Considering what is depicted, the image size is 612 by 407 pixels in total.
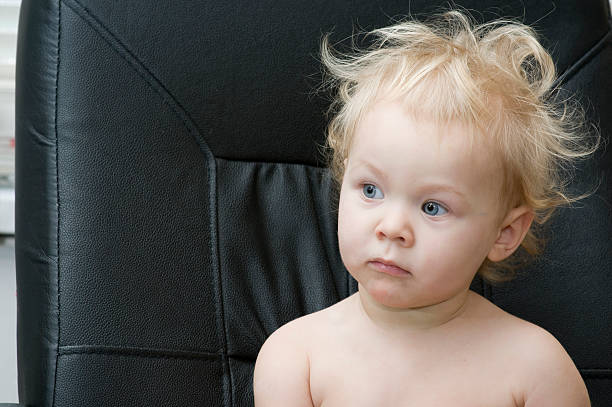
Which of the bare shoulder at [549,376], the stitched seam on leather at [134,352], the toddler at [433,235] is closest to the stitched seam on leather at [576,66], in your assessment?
the toddler at [433,235]

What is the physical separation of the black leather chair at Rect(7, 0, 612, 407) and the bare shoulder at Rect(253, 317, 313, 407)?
3.4 inches

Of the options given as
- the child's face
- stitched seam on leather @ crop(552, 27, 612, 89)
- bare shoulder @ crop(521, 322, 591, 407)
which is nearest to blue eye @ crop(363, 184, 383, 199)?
the child's face

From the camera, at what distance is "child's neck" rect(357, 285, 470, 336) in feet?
3.43

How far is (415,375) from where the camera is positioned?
3.36 feet

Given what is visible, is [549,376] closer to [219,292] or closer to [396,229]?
[396,229]

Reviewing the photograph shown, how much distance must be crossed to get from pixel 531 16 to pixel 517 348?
1.71 feet

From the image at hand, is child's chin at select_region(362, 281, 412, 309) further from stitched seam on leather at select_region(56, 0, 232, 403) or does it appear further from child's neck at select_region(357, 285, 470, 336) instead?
stitched seam on leather at select_region(56, 0, 232, 403)

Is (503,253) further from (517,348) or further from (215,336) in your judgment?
(215,336)

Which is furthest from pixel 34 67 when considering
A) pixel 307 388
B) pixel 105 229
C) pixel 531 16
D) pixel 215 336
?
pixel 531 16

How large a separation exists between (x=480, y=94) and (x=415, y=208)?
5.8 inches

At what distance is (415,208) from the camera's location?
3.10 ft

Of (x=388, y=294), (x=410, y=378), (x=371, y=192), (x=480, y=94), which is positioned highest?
(x=480, y=94)

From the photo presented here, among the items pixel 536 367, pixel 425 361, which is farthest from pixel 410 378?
pixel 536 367

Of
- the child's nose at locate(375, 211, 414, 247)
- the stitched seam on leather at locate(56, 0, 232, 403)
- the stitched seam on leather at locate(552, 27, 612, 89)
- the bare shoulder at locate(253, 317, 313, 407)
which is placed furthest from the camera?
the stitched seam on leather at locate(552, 27, 612, 89)
